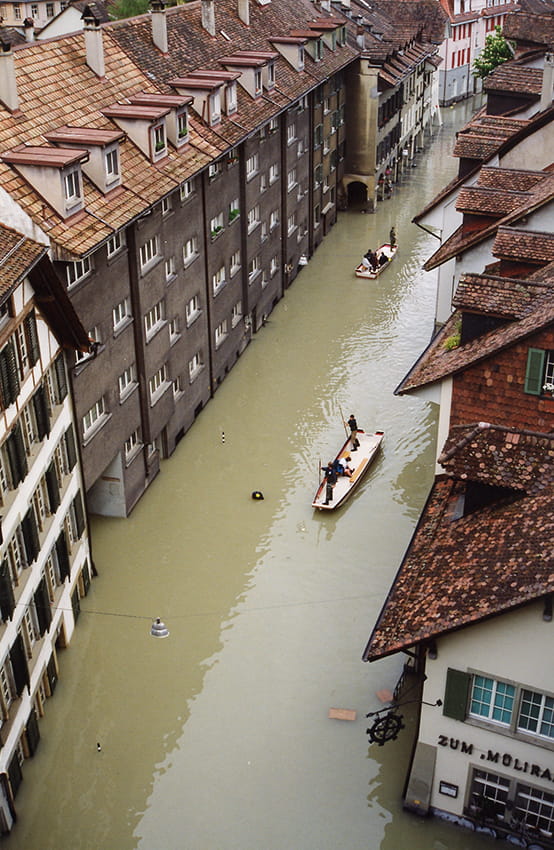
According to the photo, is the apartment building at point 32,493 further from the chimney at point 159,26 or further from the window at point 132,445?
the chimney at point 159,26

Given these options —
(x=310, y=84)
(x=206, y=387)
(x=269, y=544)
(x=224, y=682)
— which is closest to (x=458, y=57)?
(x=310, y=84)

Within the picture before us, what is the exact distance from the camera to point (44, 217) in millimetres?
Answer: 29719

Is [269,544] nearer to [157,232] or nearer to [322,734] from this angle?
[322,734]

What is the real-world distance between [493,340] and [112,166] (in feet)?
49.4

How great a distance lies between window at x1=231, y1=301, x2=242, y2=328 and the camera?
4908cm

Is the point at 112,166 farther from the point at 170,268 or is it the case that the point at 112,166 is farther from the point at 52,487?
the point at 52,487

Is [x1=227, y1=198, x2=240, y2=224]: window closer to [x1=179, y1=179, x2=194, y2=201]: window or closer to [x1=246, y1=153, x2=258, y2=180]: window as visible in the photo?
[x1=246, y1=153, x2=258, y2=180]: window

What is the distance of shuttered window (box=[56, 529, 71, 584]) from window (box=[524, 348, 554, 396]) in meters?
14.4

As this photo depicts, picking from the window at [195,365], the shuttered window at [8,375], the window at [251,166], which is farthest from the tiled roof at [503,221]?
the shuttered window at [8,375]

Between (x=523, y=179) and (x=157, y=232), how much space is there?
46.3 ft

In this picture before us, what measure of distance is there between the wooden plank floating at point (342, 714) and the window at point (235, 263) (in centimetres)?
2527

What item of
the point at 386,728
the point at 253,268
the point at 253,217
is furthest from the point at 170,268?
the point at 386,728

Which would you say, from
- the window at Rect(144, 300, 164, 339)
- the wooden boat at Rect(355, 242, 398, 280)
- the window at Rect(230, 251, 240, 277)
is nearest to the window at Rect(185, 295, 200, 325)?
the window at Rect(144, 300, 164, 339)

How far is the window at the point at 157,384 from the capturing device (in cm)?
3879
